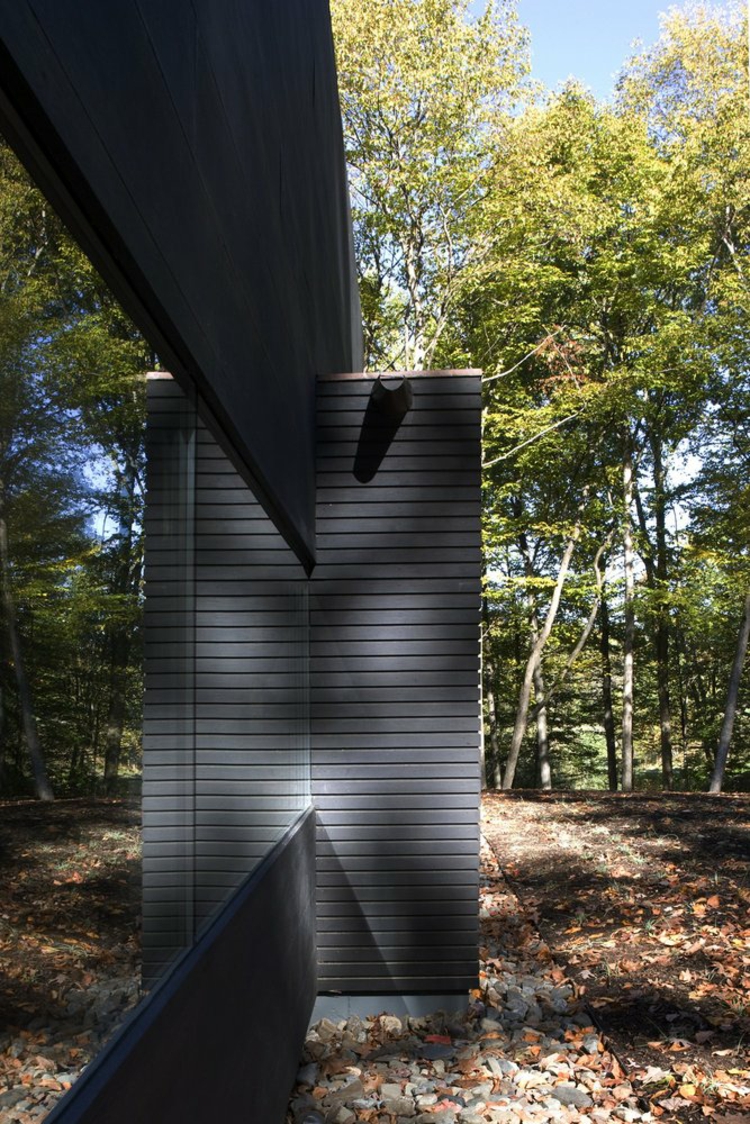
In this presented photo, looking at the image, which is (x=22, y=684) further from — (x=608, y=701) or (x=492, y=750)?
(x=492, y=750)

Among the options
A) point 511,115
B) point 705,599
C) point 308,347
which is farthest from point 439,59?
point 308,347

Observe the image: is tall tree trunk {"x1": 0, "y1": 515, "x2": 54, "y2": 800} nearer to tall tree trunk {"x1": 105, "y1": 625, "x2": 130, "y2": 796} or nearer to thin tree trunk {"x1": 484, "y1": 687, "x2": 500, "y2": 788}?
tall tree trunk {"x1": 105, "y1": 625, "x2": 130, "y2": 796}

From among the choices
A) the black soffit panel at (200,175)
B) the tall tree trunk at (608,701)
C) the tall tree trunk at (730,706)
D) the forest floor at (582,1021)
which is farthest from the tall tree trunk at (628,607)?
the black soffit panel at (200,175)

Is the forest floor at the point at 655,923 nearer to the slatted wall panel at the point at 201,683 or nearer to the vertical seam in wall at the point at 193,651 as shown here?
the slatted wall panel at the point at 201,683

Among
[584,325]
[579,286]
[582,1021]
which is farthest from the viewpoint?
[584,325]

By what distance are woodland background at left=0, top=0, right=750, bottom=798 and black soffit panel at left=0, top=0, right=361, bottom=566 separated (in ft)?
33.3

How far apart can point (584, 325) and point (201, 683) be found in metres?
16.1

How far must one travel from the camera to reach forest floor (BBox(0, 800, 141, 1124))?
3.70 feet

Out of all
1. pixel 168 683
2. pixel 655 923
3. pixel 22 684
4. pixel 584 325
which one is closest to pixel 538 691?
pixel 584 325

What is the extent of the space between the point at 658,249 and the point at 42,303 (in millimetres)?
16362

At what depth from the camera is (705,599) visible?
696 inches

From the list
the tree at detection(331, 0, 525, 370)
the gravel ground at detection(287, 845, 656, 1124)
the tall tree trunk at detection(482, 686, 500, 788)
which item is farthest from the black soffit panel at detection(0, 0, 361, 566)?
the tall tree trunk at detection(482, 686, 500, 788)

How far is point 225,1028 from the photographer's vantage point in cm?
250

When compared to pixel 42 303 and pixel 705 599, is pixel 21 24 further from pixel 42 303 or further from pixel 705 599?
pixel 705 599
